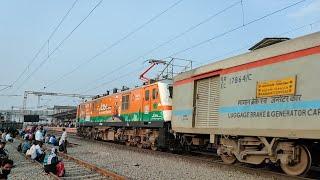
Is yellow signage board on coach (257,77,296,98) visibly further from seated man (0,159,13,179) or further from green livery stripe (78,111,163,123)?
green livery stripe (78,111,163,123)

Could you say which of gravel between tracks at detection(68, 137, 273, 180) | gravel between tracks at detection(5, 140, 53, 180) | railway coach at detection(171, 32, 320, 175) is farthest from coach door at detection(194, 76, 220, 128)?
gravel between tracks at detection(5, 140, 53, 180)

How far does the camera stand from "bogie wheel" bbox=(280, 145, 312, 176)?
11438mm

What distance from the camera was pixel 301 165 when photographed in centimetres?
1165

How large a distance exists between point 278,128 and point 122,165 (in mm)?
6434

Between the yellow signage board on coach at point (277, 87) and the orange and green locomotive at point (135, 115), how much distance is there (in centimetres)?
842

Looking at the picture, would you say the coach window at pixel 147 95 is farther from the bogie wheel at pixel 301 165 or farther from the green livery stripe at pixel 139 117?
the bogie wheel at pixel 301 165

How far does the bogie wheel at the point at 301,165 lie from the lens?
1144 cm

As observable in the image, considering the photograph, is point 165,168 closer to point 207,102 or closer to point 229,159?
point 229,159

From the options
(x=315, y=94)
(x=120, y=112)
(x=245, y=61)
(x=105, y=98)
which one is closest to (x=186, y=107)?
(x=245, y=61)

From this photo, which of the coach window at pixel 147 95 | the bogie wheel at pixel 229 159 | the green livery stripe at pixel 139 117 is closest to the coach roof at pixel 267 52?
the bogie wheel at pixel 229 159

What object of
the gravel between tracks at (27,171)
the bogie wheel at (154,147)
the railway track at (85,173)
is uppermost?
the bogie wheel at (154,147)

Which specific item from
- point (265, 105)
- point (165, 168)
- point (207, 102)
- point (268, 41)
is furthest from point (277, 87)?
point (165, 168)

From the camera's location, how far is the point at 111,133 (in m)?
29.6

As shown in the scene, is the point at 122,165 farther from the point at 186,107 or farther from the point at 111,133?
the point at 111,133
